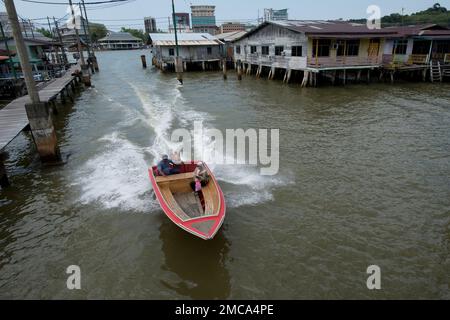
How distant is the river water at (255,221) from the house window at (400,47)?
1919 cm

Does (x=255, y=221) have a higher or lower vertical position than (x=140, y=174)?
lower

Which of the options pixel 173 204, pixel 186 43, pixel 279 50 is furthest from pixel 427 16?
pixel 173 204

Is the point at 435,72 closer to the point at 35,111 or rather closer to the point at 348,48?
the point at 348,48

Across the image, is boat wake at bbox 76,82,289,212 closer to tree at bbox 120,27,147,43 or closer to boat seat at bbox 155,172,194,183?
boat seat at bbox 155,172,194,183

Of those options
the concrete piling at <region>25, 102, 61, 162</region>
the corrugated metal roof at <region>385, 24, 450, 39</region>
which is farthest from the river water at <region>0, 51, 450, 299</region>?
the corrugated metal roof at <region>385, 24, 450, 39</region>

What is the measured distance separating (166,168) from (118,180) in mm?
3042

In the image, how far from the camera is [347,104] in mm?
23172

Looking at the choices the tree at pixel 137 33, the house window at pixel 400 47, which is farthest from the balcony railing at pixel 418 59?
the tree at pixel 137 33

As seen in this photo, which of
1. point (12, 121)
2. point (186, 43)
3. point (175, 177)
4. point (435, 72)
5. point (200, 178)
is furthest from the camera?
point (186, 43)

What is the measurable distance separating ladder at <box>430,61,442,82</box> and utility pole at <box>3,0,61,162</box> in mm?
33658

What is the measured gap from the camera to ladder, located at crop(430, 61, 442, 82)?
30141 mm

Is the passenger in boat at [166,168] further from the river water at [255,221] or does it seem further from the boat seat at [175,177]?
the river water at [255,221]

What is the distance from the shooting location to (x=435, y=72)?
30609 millimetres

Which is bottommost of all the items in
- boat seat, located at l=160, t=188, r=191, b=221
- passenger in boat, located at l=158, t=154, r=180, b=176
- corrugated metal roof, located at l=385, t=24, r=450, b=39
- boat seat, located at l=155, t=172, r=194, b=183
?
boat seat, located at l=160, t=188, r=191, b=221
